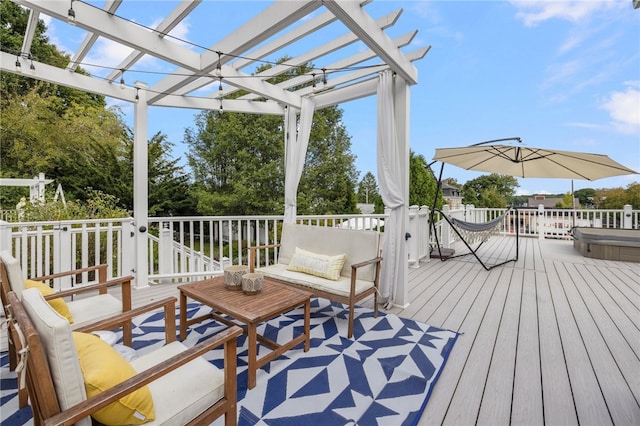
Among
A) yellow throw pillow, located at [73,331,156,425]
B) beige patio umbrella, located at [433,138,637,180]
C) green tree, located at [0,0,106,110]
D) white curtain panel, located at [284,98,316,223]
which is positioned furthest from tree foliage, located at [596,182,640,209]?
green tree, located at [0,0,106,110]

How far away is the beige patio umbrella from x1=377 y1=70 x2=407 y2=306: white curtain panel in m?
2.28

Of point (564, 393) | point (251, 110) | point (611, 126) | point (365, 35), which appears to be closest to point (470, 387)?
point (564, 393)

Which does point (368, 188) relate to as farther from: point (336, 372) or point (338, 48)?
point (336, 372)

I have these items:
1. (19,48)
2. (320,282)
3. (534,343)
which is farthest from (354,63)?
(19,48)

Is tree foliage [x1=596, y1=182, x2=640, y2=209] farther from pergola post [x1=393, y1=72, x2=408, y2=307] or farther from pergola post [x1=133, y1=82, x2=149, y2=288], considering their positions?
pergola post [x1=133, y1=82, x2=149, y2=288]

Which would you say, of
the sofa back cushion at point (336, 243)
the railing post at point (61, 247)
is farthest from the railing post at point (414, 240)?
the railing post at point (61, 247)

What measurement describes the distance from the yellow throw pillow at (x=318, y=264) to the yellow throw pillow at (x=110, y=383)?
202 cm

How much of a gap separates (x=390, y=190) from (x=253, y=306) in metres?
1.97

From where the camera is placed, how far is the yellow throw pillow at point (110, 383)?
38.4 inches

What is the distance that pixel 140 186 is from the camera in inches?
150

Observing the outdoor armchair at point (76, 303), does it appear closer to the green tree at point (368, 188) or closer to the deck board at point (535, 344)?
the deck board at point (535, 344)

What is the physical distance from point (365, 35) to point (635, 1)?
5.30 ft

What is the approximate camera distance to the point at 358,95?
366 cm

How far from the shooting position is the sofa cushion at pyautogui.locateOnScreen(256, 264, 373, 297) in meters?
2.71
